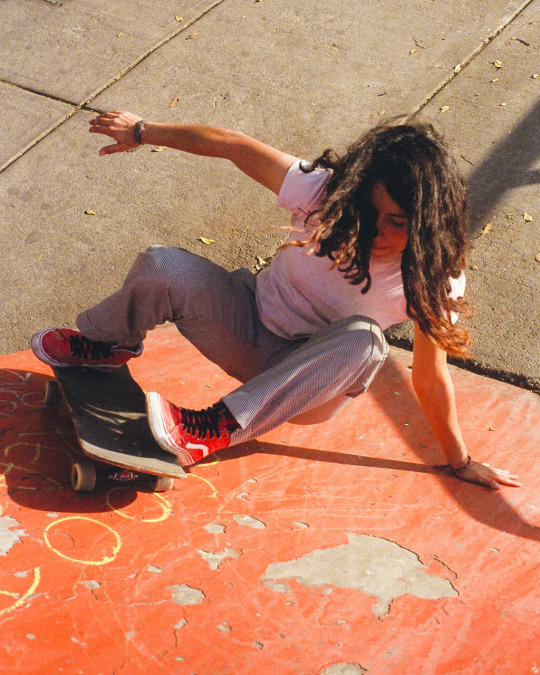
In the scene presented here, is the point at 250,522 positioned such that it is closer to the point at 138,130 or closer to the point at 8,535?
the point at 8,535

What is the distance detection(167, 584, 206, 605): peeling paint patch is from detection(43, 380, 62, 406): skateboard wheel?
92cm

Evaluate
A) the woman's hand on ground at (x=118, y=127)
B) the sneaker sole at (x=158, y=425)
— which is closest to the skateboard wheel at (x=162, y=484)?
the sneaker sole at (x=158, y=425)

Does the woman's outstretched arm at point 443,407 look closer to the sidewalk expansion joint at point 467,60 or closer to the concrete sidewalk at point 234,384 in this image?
the concrete sidewalk at point 234,384

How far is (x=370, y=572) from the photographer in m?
2.30

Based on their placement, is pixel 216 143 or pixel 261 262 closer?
pixel 216 143

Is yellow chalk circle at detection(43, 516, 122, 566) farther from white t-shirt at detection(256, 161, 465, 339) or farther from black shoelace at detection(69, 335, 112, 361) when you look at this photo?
white t-shirt at detection(256, 161, 465, 339)

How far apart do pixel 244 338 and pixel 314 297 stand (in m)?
Answer: 0.26

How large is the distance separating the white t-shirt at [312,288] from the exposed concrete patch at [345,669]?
101cm

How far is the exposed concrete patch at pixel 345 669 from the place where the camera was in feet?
6.33

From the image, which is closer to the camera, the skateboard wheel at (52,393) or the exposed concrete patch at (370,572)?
the exposed concrete patch at (370,572)

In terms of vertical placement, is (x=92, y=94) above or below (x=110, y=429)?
below

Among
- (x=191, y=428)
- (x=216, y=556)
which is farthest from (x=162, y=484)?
(x=216, y=556)

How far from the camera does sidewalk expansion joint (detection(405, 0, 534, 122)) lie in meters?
4.66

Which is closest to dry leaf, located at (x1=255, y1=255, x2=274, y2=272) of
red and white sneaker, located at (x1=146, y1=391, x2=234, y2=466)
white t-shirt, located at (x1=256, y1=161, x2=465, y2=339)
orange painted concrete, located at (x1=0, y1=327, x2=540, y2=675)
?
orange painted concrete, located at (x1=0, y1=327, x2=540, y2=675)
